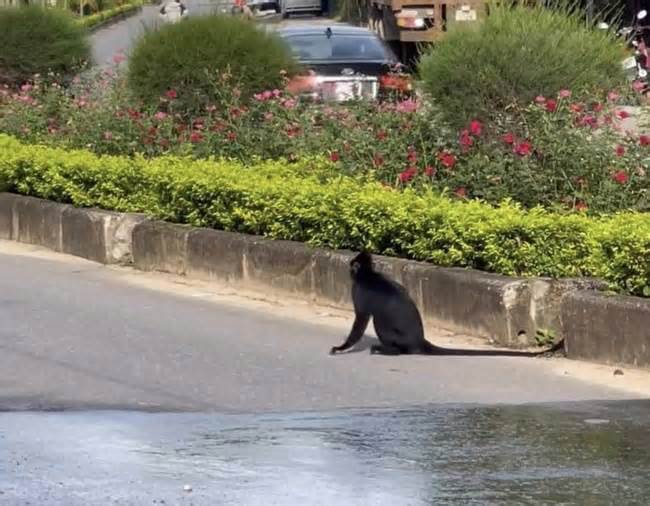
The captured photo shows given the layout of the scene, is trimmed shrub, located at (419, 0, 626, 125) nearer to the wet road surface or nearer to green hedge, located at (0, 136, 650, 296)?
green hedge, located at (0, 136, 650, 296)

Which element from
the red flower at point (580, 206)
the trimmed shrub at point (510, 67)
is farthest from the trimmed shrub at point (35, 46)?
the red flower at point (580, 206)

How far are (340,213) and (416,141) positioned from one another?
137cm

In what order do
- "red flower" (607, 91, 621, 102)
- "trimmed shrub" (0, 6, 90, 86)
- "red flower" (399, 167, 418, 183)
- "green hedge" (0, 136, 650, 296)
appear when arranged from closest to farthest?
"green hedge" (0, 136, 650, 296), "red flower" (607, 91, 621, 102), "red flower" (399, 167, 418, 183), "trimmed shrub" (0, 6, 90, 86)

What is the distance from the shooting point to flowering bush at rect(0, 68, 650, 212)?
1072 centimetres

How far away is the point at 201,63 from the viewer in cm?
1459

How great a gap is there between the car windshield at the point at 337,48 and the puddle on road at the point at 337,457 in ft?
39.6

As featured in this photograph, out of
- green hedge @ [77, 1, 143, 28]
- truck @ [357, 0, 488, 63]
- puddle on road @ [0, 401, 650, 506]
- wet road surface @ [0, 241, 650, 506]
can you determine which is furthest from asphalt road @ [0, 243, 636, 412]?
green hedge @ [77, 1, 143, 28]

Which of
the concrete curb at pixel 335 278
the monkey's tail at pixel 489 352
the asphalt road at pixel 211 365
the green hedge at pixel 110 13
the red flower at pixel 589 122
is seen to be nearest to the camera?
the asphalt road at pixel 211 365

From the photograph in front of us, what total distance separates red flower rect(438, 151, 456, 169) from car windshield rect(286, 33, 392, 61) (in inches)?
315

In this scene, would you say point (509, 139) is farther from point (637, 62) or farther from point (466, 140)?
point (637, 62)

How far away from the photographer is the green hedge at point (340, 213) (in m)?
9.34

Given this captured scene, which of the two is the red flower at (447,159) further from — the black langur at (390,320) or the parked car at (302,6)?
the parked car at (302,6)

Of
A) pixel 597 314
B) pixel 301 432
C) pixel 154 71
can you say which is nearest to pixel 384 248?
pixel 597 314

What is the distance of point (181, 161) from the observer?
42.4 feet
